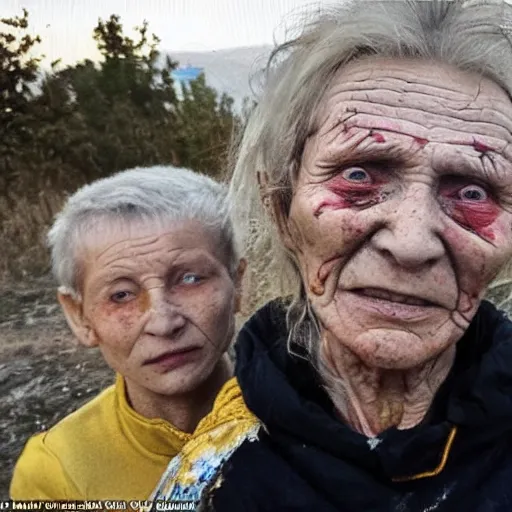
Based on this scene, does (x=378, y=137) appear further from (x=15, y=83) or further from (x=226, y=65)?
(x=15, y=83)

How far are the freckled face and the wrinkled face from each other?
1.66 feet

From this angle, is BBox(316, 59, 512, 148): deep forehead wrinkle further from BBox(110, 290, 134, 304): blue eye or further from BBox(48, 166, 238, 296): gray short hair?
BBox(110, 290, 134, 304): blue eye

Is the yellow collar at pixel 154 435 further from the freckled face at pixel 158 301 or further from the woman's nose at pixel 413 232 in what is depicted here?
the woman's nose at pixel 413 232

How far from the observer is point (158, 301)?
174 centimetres

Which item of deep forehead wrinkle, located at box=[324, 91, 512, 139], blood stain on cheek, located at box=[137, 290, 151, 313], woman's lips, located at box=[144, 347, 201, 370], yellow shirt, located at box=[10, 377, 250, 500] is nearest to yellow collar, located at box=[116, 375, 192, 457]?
yellow shirt, located at box=[10, 377, 250, 500]

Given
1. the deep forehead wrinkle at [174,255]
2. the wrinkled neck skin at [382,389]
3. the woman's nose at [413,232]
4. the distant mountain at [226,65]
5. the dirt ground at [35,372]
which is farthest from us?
the dirt ground at [35,372]

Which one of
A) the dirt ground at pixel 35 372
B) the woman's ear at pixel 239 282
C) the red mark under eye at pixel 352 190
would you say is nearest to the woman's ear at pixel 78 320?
the dirt ground at pixel 35 372

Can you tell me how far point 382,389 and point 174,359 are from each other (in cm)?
59

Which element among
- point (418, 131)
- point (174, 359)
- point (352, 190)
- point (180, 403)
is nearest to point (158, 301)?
point (174, 359)

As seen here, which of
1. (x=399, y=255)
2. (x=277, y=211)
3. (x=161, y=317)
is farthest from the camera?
(x=161, y=317)

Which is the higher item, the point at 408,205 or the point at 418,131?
the point at 418,131

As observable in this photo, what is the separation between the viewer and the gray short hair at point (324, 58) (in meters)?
1.31

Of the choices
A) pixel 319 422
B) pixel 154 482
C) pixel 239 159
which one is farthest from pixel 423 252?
pixel 154 482

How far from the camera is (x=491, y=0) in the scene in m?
1.40
